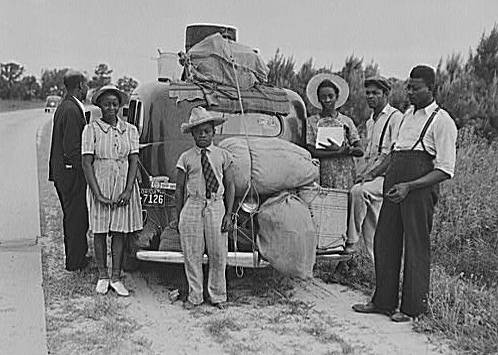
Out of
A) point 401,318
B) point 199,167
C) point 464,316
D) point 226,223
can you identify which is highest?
point 199,167

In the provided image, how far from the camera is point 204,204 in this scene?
264 inches

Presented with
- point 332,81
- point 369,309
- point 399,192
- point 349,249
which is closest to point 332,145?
point 332,81

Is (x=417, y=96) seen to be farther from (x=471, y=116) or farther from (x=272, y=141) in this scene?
(x=471, y=116)

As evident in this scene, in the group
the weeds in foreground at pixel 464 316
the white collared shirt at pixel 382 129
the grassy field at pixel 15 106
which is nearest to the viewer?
the weeds in foreground at pixel 464 316

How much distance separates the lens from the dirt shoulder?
574 centimetres

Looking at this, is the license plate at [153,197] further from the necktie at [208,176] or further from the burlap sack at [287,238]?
the burlap sack at [287,238]

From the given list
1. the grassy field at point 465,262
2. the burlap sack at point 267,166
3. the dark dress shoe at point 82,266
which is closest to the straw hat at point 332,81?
the burlap sack at point 267,166

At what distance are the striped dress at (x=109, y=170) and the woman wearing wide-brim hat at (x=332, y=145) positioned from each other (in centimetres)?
187

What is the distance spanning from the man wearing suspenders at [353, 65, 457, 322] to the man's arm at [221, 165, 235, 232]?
52.6 inches

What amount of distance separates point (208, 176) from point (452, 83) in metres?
8.65

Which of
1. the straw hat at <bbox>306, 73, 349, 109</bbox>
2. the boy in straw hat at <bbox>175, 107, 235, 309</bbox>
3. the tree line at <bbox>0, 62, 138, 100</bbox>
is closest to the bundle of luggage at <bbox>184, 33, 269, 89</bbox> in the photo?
the straw hat at <bbox>306, 73, 349, 109</bbox>

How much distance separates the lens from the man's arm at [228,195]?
674cm

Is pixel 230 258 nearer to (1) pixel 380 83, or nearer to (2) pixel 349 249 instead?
(2) pixel 349 249

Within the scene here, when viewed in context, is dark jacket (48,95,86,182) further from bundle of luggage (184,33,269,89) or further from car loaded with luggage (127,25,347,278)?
bundle of luggage (184,33,269,89)
